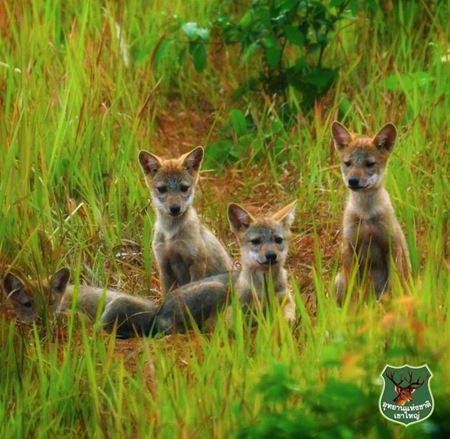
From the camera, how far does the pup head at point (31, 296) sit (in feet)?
26.0

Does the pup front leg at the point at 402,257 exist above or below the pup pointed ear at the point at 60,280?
above

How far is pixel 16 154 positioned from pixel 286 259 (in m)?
1.84

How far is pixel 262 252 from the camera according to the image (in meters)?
8.32

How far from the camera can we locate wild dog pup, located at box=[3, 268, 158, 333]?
7.97 metres

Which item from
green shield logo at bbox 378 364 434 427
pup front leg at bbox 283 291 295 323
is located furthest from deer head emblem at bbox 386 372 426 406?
pup front leg at bbox 283 291 295 323

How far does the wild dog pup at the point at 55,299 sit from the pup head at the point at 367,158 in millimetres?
1421

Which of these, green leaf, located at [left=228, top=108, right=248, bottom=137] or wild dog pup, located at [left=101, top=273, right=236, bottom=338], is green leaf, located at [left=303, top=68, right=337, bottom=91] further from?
wild dog pup, located at [left=101, top=273, right=236, bottom=338]

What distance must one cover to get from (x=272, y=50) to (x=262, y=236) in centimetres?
231

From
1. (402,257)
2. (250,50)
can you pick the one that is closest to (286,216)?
(402,257)

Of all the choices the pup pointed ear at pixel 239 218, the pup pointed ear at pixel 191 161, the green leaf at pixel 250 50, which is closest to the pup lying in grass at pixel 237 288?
the pup pointed ear at pixel 239 218

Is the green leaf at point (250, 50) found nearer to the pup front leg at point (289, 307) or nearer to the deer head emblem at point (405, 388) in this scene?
the pup front leg at point (289, 307)

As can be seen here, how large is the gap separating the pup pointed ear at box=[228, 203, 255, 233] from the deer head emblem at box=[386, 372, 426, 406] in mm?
2709

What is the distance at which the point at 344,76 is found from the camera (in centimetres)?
1068

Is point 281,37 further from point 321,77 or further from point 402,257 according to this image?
point 402,257
